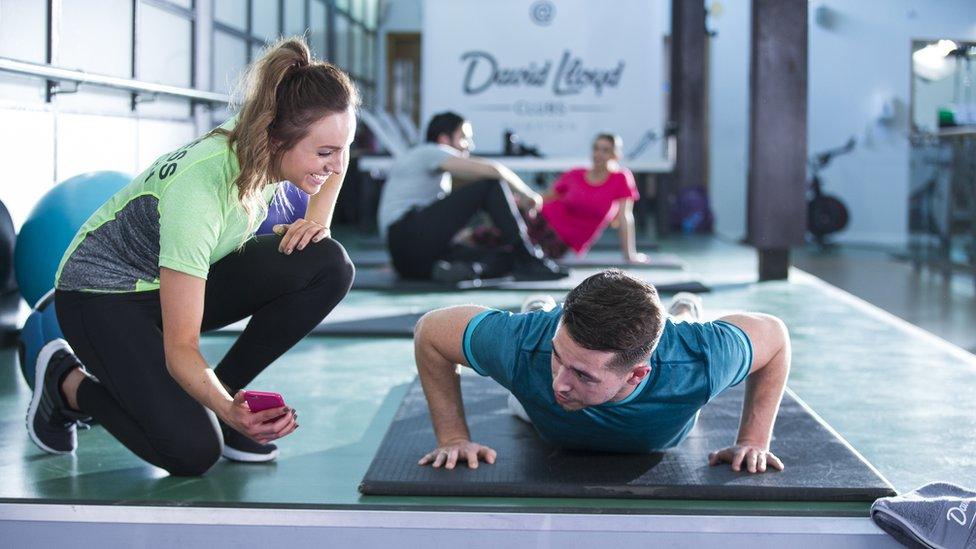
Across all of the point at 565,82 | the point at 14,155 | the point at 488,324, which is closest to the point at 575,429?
the point at 488,324

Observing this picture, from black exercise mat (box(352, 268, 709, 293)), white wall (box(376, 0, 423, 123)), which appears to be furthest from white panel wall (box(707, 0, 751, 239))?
black exercise mat (box(352, 268, 709, 293))

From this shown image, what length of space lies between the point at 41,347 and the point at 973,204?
6.65 m

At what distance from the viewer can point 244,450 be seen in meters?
2.44

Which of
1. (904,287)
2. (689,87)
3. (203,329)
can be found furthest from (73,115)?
(689,87)

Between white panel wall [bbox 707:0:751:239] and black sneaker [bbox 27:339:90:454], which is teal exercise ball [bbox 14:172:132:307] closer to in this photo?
black sneaker [bbox 27:339:90:454]

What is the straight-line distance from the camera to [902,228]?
12.1m

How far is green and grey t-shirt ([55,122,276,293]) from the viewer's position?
196 cm

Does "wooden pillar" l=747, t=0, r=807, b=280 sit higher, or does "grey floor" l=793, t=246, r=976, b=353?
"wooden pillar" l=747, t=0, r=807, b=280

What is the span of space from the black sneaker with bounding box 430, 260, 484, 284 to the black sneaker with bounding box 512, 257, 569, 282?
20cm

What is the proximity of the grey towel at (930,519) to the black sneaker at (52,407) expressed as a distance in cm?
163

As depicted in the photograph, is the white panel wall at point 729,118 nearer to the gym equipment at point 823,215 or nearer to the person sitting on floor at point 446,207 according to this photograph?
the gym equipment at point 823,215

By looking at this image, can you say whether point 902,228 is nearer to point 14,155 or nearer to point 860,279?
point 860,279

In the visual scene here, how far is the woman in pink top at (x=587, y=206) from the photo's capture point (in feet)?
21.6

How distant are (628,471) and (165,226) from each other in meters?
0.99
